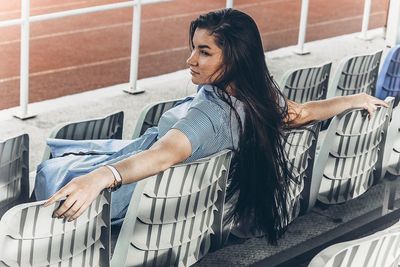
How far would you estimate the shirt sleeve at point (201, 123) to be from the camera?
11.2 feet

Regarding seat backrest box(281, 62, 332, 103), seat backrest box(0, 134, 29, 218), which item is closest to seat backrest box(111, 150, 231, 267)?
seat backrest box(0, 134, 29, 218)

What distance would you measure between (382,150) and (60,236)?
75.7 inches

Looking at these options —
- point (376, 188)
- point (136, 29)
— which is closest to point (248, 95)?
point (376, 188)

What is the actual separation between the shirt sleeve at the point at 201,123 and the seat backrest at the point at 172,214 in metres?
0.10

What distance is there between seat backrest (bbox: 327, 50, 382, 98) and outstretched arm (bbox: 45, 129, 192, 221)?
1961 mm

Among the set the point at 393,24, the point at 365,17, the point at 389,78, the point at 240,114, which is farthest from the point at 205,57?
the point at 365,17

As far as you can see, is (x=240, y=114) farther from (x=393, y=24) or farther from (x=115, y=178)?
(x=393, y=24)

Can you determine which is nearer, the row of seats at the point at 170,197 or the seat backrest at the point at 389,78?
the row of seats at the point at 170,197

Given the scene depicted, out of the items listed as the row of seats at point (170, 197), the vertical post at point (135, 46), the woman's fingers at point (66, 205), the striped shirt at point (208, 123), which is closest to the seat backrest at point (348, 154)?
the row of seats at point (170, 197)

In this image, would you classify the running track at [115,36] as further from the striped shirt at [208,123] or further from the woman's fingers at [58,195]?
the woman's fingers at [58,195]

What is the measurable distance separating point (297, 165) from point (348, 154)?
32 centimetres

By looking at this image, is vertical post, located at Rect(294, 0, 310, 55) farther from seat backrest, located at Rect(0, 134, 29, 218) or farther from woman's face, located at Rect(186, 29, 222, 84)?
seat backrest, located at Rect(0, 134, 29, 218)

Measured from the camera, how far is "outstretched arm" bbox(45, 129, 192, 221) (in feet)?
9.43

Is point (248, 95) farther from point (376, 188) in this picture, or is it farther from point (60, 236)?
point (376, 188)
